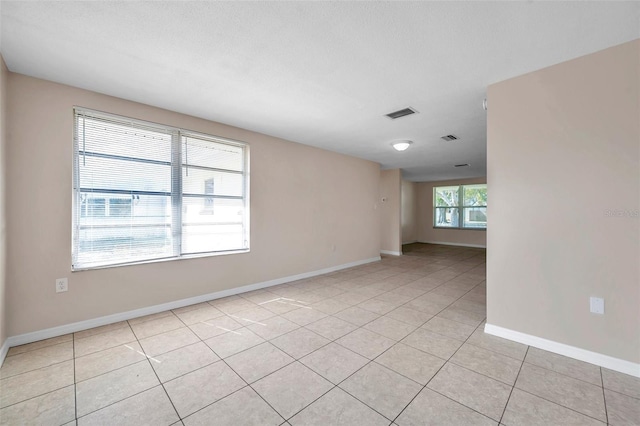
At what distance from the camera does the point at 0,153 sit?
2.15 meters

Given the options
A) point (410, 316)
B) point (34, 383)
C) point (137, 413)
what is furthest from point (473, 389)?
point (34, 383)

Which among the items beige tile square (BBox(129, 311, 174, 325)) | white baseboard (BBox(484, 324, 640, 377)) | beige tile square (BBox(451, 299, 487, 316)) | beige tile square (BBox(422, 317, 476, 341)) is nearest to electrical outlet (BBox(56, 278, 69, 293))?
beige tile square (BBox(129, 311, 174, 325))

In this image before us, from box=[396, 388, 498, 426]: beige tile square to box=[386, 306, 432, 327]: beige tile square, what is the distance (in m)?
1.16

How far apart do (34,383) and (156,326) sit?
0.96m

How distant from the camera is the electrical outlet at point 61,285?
254cm

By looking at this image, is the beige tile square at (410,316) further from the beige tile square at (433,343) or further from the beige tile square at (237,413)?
the beige tile square at (237,413)

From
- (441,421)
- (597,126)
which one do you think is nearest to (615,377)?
(441,421)

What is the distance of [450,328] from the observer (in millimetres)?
2693

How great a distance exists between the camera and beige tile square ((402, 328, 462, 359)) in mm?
2234

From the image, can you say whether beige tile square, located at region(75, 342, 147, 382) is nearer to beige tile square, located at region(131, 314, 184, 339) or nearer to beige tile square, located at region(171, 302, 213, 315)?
beige tile square, located at region(131, 314, 184, 339)

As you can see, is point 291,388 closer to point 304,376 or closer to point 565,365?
point 304,376

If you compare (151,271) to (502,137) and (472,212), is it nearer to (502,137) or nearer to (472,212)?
(502,137)

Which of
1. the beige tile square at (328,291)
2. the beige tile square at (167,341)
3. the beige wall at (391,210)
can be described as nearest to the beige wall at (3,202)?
the beige tile square at (167,341)

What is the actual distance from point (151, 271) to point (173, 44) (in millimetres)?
2485
